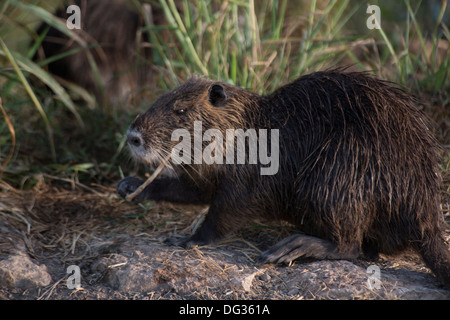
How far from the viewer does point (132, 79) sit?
4566 millimetres

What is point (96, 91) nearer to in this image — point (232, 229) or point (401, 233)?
point (232, 229)

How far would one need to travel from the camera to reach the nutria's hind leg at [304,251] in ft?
7.79

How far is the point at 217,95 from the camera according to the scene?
260 centimetres

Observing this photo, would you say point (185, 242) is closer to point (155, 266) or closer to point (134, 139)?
point (155, 266)

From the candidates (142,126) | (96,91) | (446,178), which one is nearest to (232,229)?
(142,126)

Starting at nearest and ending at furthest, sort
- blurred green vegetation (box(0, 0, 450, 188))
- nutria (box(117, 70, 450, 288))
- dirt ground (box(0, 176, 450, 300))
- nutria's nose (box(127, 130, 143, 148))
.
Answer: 1. dirt ground (box(0, 176, 450, 300))
2. nutria (box(117, 70, 450, 288))
3. nutria's nose (box(127, 130, 143, 148))
4. blurred green vegetation (box(0, 0, 450, 188))

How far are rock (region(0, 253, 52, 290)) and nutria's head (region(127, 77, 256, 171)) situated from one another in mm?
673

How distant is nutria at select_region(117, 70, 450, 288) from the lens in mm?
2312

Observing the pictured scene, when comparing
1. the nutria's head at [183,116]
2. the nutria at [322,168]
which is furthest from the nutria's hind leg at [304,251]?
the nutria's head at [183,116]

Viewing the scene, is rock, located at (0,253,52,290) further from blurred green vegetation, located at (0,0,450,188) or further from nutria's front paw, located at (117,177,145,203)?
blurred green vegetation, located at (0,0,450,188)

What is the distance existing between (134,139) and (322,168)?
879 mm

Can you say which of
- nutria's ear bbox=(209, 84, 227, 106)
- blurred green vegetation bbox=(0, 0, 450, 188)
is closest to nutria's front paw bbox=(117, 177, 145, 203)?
blurred green vegetation bbox=(0, 0, 450, 188)

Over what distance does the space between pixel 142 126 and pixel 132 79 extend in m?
2.14

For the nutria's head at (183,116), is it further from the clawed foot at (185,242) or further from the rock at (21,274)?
the rock at (21,274)
